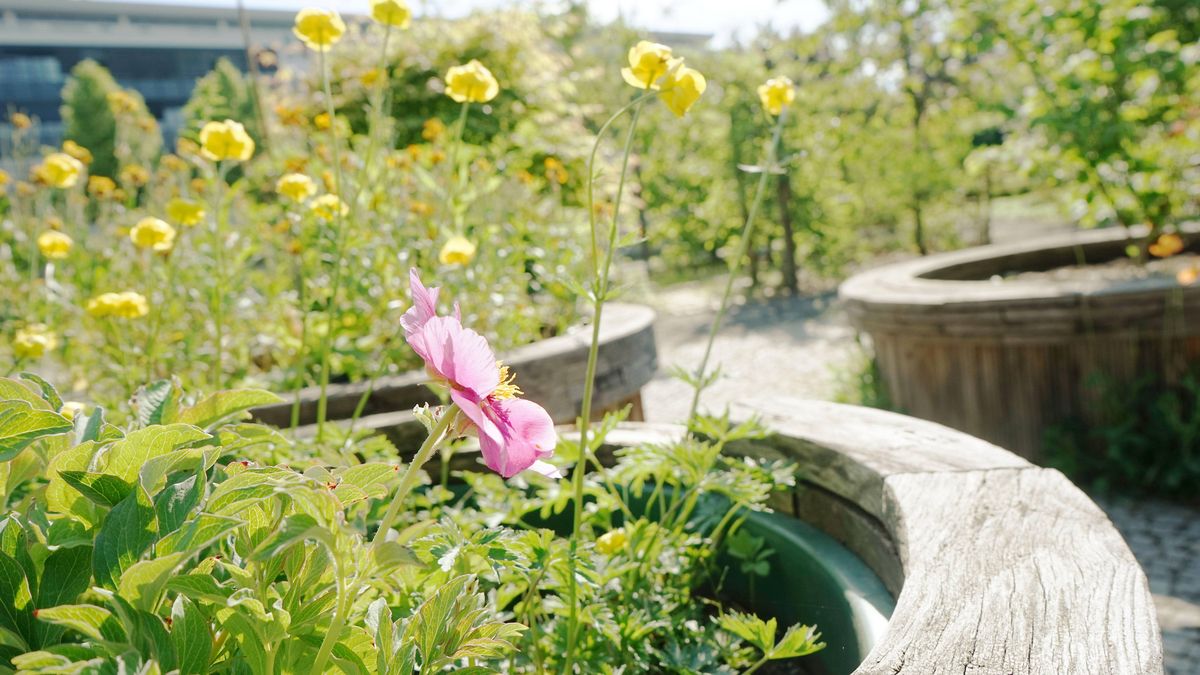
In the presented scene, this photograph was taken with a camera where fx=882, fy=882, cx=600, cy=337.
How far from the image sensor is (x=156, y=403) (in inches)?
36.3

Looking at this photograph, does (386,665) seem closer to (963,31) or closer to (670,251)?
(963,31)

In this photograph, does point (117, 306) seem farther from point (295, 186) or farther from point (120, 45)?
point (120, 45)

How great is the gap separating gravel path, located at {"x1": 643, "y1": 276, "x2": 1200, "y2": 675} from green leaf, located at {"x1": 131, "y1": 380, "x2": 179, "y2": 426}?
0.70m

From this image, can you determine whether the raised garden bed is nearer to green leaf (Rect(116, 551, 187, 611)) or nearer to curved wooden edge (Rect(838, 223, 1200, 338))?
green leaf (Rect(116, 551, 187, 611))

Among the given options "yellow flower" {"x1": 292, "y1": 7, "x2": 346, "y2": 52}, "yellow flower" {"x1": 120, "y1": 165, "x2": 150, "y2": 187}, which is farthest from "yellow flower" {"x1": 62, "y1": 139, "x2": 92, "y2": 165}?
"yellow flower" {"x1": 292, "y1": 7, "x2": 346, "y2": 52}

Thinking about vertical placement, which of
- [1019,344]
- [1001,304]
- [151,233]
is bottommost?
[1019,344]

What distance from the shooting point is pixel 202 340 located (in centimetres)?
271

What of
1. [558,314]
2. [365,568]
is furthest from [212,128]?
[558,314]

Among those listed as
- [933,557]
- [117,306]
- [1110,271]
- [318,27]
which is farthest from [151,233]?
[1110,271]

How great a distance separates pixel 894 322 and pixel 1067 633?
8.85 feet

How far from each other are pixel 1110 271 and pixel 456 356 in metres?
4.24

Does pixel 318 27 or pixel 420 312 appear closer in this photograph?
pixel 420 312

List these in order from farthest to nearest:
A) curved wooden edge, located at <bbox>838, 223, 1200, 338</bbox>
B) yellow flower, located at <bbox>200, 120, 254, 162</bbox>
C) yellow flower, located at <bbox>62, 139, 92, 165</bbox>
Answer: yellow flower, located at <bbox>62, 139, 92, 165</bbox> < curved wooden edge, located at <bbox>838, 223, 1200, 338</bbox> < yellow flower, located at <bbox>200, 120, 254, 162</bbox>

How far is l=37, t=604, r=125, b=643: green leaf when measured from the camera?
1.66 ft
